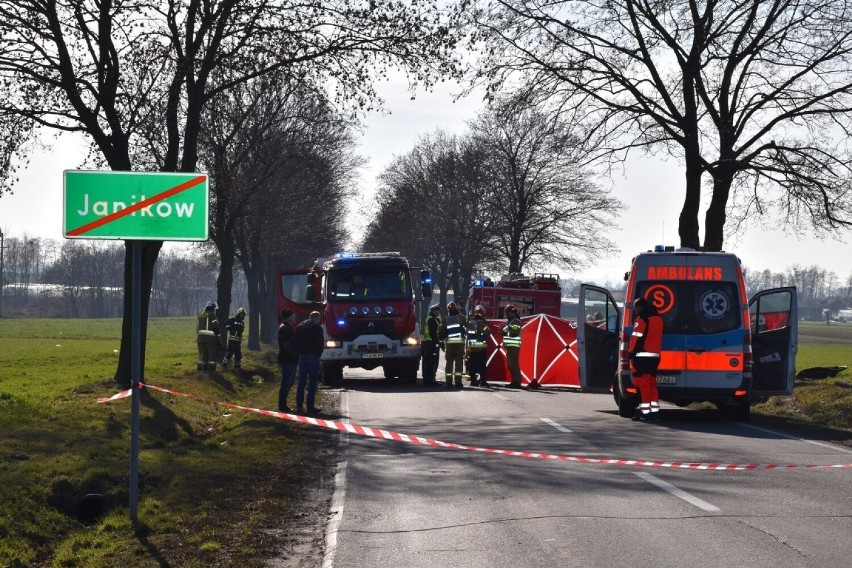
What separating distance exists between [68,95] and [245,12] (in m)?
3.71

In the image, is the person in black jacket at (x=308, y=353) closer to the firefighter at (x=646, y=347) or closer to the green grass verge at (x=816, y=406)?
the firefighter at (x=646, y=347)

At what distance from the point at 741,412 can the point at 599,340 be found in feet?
8.78

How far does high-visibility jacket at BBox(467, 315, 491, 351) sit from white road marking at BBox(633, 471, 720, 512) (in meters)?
15.4

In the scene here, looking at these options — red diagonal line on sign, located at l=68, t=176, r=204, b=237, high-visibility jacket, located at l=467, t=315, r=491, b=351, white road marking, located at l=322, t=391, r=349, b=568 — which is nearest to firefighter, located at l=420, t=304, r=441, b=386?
high-visibility jacket, located at l=467, t=315, r=491, b=351

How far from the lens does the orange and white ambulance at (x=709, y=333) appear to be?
59.0ft

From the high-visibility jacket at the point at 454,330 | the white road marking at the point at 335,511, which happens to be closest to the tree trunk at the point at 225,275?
the high-visibility jacket at the point at 454,330

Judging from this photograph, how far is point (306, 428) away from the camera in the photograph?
1708 centimetres

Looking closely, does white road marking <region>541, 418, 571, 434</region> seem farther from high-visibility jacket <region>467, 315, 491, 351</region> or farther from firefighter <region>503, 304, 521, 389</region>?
high-visibility jacket <region>467, 315, 491, 351</region>

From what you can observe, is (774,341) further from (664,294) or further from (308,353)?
(308,353)

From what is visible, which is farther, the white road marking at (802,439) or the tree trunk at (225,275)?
the tree trunk at (225,275)

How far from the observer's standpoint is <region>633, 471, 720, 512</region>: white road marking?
9.55m

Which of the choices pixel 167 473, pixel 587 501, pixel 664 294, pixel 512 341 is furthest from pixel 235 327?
pixel 587 501

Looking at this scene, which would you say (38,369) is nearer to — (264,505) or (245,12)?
(245,12)

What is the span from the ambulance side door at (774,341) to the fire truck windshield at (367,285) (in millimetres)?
10670
